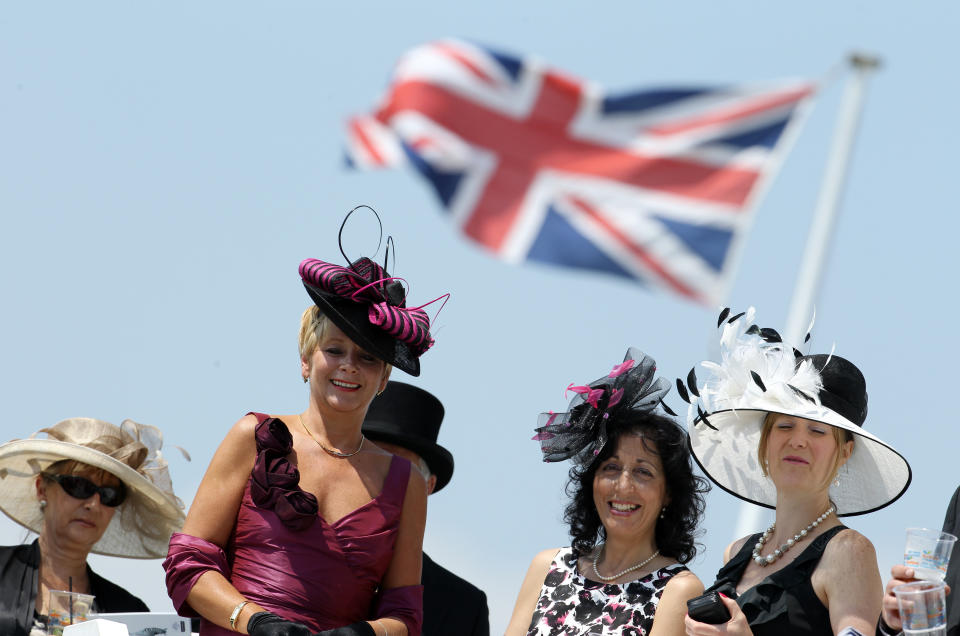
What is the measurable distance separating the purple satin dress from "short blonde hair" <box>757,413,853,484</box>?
138 cm

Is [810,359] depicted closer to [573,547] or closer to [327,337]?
[573,547]

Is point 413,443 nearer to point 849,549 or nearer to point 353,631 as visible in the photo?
point 353,631

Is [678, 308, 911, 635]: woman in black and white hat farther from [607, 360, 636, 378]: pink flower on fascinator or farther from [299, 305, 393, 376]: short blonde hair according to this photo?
[299, 305, 393, 376]: short blonde hair

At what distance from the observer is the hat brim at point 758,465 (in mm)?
4770

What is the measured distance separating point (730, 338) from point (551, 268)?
26.1 feet

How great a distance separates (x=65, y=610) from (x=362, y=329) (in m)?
1.68

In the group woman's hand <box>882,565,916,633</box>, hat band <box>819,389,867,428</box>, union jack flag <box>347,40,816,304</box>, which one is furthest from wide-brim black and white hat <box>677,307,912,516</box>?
union jack flag <box>347,40,816,304</box>

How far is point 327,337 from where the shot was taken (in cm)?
482

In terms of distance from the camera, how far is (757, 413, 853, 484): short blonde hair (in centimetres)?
479

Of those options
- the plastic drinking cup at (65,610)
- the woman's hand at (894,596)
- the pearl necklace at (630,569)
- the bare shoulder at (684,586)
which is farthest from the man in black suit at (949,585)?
the plastic drinking cup at (65,610)

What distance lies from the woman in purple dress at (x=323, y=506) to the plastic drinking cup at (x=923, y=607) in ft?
5.62

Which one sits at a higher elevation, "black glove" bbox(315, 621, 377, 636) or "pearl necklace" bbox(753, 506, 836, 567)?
"pearl necklace" bbox(753, 506, 836, 567)

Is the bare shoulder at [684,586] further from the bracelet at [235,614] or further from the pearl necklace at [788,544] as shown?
the bracelet at [235,614]

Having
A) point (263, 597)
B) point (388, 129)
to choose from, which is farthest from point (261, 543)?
point (388, 129)
